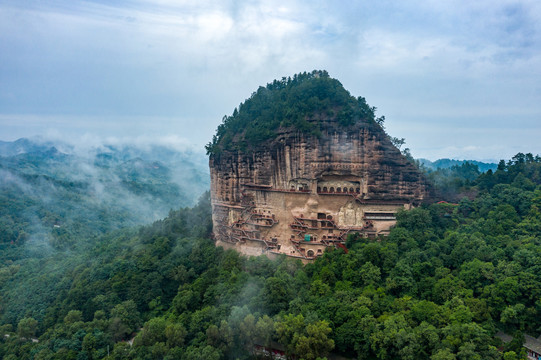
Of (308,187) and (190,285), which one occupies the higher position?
(308,187)

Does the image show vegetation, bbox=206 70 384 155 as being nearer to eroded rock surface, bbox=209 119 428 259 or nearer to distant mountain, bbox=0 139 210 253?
eroded rock surface, bbox=209 119 428 259

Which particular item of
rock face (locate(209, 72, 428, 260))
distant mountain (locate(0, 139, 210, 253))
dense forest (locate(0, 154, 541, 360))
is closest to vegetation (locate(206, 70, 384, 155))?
rock face (locate(209, 72, 428, 260))

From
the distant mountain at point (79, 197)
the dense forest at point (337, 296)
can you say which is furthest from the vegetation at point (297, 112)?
the distant mountain at point (79, 197)

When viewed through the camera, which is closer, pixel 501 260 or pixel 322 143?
pixel 501 260

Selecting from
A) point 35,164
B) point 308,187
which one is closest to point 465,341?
point 308,187

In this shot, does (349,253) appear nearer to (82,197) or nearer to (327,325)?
(327,325)

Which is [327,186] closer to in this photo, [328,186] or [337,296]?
[328,186]

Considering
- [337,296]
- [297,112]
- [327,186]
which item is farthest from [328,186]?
[337,296]
